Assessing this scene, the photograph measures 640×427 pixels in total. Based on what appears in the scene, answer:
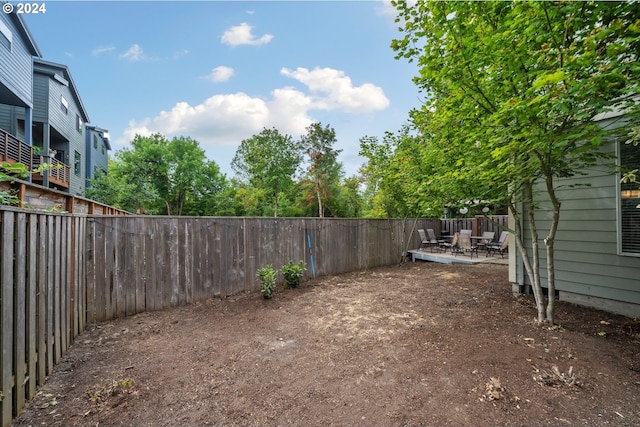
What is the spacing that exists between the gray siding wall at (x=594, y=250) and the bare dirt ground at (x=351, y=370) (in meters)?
0.28

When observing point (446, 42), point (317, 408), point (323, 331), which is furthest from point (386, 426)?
point (446, 42)

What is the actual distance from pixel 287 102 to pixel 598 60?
48.8 ft

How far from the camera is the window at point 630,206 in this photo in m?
3.63

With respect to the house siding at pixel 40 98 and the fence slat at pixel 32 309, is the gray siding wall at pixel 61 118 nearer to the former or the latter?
the house siding at pixel 40 98

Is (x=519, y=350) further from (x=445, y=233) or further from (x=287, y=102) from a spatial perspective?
(x=287, y=102)

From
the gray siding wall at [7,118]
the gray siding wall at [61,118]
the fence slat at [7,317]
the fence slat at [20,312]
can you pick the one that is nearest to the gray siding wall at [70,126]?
the gray siding wall at [61,118]

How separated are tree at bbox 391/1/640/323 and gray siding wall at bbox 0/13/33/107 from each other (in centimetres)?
1280

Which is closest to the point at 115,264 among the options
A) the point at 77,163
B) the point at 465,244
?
the point at 465,244

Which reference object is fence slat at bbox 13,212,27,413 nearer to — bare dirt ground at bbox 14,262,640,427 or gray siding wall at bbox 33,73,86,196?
bare dirt ground at bbox 14,262,640,427

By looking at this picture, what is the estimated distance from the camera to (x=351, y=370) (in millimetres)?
2578

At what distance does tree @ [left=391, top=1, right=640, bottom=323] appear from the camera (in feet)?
7.22

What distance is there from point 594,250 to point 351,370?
418 cm

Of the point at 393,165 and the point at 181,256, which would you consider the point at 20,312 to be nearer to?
the point at 181,256

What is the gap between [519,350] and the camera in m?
2.81
